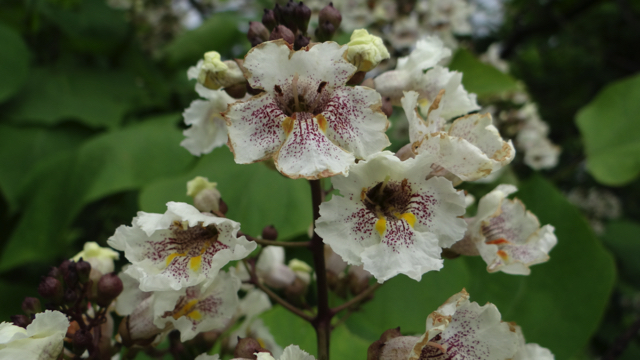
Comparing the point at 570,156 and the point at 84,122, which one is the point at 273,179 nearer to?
the point at 84,122

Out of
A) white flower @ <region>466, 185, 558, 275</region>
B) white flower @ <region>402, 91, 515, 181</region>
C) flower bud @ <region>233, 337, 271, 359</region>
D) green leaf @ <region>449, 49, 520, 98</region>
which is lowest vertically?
green leaf @ <region>449, 49, 520, 98</region>

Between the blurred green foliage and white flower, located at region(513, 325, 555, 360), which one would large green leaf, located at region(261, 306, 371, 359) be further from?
white flower, located at region(513, 325, 555, 360)

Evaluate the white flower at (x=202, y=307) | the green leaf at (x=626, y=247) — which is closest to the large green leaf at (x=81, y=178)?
the white flower at (x=202, y=307)

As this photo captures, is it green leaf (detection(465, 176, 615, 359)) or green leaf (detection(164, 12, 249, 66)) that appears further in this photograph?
green leaf (detection(164, 12, 249, 66))

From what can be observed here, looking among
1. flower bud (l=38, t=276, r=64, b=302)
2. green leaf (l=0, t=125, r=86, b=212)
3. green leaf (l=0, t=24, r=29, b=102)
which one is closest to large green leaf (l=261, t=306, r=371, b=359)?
flower bud (l=38, t=276, r=64, b=302)

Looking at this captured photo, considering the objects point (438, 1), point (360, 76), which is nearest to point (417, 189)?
point (360, 76)

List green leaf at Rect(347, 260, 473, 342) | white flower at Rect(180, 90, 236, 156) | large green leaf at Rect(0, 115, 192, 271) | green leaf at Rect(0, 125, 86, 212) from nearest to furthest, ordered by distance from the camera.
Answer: white flower at Rect(180, 90, 236, 156) < green leaf at Rect(347, 260, 473, 342) < large green leaf at Rect(0, 115, 192, 271) < green leaf at Rect(0, 125, 86, 212)

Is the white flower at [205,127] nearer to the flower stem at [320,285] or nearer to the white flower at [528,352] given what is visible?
the flower stem at [320,285]

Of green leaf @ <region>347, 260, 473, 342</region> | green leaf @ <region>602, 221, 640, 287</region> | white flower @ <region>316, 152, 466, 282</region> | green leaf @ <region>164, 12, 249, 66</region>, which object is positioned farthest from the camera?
green leaf @ <region>602, 221, 640, 287</region>

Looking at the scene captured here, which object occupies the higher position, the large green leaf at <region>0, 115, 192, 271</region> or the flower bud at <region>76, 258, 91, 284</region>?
the flower bud at <region>76, 258, 91, 284</region>
